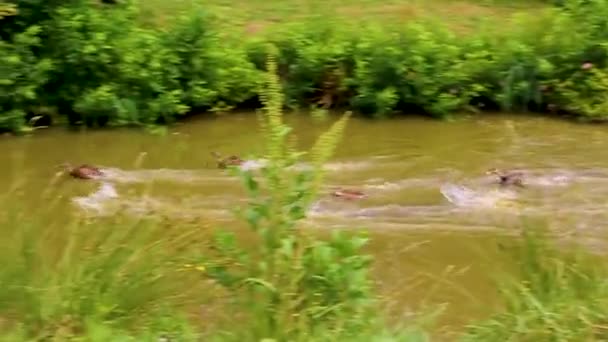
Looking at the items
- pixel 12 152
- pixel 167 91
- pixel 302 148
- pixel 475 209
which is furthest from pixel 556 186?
pixel 12 152

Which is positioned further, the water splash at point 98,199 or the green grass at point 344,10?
the green grass at point 344,10

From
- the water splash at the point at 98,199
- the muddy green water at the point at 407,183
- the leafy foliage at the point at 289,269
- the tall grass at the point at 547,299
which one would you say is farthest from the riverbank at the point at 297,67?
the leafy foliage at the point at 289,269

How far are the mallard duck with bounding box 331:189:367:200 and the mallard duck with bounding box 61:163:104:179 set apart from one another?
192cm

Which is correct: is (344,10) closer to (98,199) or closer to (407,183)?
(407,183)

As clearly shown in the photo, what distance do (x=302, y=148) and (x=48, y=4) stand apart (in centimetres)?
271

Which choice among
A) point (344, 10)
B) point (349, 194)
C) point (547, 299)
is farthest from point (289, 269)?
point (344, 10)

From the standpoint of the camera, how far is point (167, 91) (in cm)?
1034

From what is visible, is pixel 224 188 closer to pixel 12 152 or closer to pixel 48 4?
pixel 12 152

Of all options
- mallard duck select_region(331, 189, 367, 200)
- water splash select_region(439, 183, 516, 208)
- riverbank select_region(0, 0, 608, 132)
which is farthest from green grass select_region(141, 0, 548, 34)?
mallard duck select_region(331, 189, 367, 200)

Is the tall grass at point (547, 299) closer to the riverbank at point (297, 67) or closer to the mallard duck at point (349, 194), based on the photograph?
the mallard duck at point (349, 194)

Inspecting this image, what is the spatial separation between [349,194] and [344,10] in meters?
5.04

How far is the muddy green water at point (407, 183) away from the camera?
686cm

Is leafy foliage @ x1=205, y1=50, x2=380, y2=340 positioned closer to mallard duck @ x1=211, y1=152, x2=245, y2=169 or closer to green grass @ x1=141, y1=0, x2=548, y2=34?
mallard duck @ x1=211, y1=152, x2=245, y2=169

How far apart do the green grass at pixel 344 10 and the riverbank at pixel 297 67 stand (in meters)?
1.15
